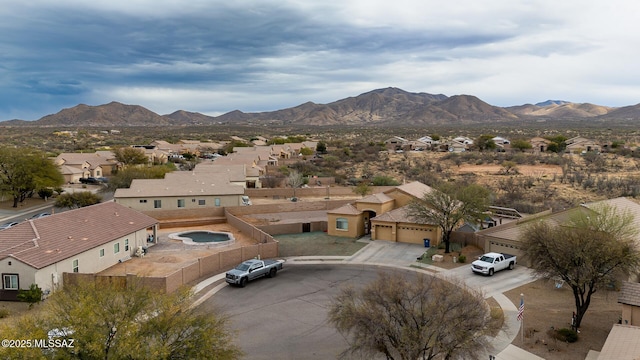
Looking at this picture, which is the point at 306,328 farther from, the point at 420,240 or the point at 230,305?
the point at 420,240

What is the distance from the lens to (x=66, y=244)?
2873cm

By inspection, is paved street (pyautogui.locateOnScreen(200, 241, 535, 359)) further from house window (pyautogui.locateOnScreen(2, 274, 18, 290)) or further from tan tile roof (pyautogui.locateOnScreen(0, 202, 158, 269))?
house window (pyautogui.locateOnScreen(2, 274, 18, 290))

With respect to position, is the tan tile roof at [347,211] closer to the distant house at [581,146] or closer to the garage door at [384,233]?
the garage door at [384,233]

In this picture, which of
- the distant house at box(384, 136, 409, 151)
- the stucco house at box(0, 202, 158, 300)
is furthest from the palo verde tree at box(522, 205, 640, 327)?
the distant house at box(384, 136, 409, 151)

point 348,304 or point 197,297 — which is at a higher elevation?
point 348,304

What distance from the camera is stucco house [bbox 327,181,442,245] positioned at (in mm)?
39312

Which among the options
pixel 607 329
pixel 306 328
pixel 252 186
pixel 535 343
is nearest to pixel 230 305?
pixel 306 328

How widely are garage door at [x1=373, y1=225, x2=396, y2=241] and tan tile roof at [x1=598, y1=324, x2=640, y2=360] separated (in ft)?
73.5

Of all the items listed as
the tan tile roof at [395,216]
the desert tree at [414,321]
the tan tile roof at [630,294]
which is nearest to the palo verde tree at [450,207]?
the tan tile roof at [395,216]

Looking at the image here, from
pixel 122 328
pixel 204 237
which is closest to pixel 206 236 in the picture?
pixel 204 237

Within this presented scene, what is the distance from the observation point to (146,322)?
47.1 feet

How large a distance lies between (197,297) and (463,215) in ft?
68.4

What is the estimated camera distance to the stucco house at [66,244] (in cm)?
2533

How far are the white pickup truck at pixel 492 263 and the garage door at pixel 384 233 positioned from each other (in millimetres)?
10240
